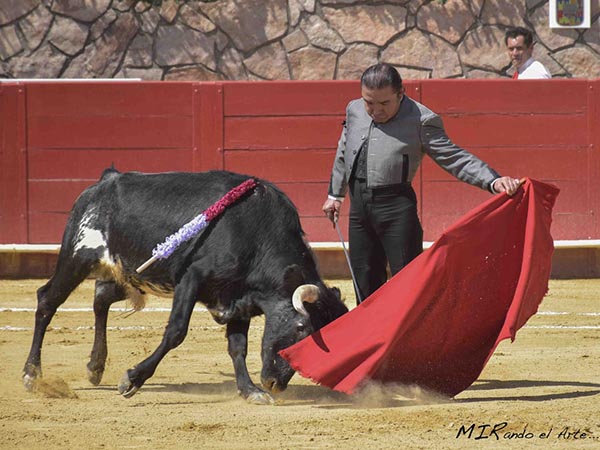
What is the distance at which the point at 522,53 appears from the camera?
25.6ft

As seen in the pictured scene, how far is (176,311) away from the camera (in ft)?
15.1

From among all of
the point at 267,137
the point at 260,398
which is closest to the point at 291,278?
the point at 260,398

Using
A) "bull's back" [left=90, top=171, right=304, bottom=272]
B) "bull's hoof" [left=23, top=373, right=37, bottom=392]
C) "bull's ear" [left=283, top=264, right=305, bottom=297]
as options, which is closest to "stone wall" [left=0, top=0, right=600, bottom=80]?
"bull's back" [left=90, top=171, right=304, bottom=272]

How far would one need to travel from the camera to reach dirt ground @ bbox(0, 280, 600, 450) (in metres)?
3.72

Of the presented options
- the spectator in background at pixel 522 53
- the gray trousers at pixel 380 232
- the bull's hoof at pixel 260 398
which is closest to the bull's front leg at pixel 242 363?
the bull's hoof at pixel 260 398

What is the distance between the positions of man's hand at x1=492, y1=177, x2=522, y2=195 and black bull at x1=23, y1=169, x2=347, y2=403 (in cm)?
66

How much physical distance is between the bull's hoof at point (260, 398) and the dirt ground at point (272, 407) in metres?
0.04

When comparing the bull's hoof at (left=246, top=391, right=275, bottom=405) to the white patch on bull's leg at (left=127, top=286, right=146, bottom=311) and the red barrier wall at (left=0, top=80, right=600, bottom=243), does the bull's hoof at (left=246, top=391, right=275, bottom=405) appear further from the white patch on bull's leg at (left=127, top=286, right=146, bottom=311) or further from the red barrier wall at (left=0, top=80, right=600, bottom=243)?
the red barrier wall at (left=0, top=80, right=600, bottom=243)

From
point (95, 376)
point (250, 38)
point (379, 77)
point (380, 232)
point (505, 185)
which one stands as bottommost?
point (95, 376)

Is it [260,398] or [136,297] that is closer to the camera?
[260,398]

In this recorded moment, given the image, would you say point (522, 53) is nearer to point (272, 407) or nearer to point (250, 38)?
point (250, 38)

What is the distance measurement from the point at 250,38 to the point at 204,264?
204 inches

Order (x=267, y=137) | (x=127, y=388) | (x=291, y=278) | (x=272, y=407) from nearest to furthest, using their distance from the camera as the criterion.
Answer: (x=272, y=407) < (x=127, y=388) < (x=291, y=278) < (x=267, y=137)

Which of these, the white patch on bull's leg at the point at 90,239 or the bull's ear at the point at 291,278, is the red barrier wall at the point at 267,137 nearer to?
the white patch on bull's leg at the point at 90,239
